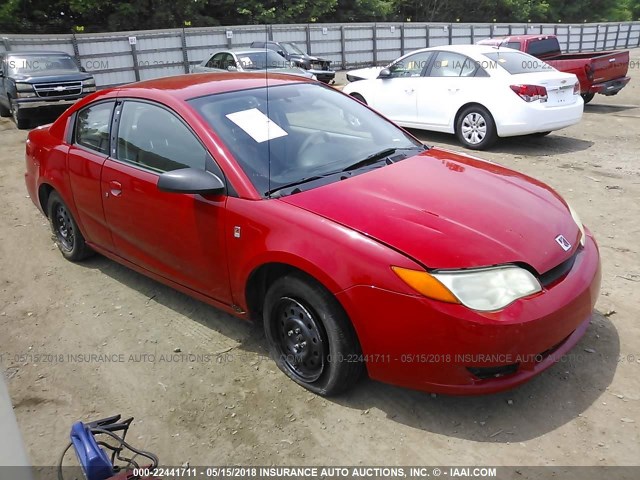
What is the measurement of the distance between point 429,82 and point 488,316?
23.0ft

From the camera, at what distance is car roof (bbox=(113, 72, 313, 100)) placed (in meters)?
3.49

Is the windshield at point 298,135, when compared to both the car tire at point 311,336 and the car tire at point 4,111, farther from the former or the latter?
the car tire at point 4,111

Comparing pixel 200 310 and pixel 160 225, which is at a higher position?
pixel 160 225

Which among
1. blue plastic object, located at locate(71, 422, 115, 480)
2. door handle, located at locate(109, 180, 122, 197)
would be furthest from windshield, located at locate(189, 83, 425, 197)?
blue plastic object, located at locate(71, 422, 115, 480)

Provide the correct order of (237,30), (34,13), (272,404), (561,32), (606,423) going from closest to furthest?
(606,423), (272,404), (237,30), (34,13), (561,32)

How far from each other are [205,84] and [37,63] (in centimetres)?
1112

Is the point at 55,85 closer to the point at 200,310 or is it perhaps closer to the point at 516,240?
the point at 200,310

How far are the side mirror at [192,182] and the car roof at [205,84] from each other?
26.0 inches

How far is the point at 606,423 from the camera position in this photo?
8.54ft

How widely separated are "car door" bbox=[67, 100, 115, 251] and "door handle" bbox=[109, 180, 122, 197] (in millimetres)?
178

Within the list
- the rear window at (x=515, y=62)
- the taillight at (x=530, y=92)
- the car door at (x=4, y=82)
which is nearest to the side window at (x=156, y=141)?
the taillight at (x=530, y=92)

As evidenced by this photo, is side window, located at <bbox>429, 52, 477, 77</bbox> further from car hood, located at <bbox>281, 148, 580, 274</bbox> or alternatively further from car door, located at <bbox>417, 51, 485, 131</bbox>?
car hood, located at <bbox>281, 148, 580, 274</bbox>

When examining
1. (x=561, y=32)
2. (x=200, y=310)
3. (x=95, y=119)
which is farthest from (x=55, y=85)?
(x=561, y=32)

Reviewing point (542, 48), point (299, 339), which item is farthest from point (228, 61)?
point (299, 339)
